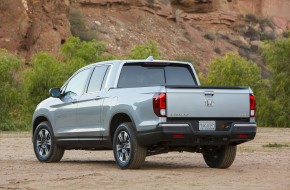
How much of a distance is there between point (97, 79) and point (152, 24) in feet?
226

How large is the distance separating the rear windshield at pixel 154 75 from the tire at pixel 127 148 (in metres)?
1.11

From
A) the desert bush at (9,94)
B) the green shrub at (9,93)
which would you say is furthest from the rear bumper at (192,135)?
the green shrub at (9,93)

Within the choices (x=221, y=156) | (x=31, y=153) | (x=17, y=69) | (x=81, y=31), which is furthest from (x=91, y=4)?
(x=221, y=156)

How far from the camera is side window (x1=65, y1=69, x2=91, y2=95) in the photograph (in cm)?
1585

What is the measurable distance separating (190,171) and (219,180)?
172cm

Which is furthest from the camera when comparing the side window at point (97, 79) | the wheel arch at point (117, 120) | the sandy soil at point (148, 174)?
the side window at point (97, 79)

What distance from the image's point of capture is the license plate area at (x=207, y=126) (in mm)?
13648

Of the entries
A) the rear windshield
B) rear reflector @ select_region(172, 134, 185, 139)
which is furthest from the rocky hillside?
rear reflector @ select_region(172, 134, 185, 139)

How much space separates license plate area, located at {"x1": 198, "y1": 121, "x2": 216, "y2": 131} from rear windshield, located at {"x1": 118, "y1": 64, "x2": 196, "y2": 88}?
178 centimetres

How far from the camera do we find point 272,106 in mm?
52281

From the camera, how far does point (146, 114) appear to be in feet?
44.5

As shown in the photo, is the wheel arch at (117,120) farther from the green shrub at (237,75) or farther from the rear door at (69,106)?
the green shrub at (237,75)

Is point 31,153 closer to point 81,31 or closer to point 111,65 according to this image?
point 111,65

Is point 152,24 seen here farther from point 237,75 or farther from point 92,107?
point 92,107
